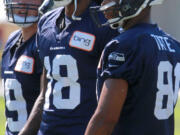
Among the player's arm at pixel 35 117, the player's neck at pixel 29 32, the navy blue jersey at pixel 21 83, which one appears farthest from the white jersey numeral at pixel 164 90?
the player's neck at pixel 29 32

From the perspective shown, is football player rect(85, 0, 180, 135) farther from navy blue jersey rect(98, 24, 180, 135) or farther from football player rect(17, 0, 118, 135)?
football player rect(17, 0, 118, 135)

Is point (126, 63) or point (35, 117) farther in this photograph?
point (35, 117)

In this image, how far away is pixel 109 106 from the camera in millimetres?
3100

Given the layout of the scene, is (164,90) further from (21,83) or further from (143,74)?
(21,83)

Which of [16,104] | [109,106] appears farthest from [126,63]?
[16,104]

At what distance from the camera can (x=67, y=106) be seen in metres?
3.91

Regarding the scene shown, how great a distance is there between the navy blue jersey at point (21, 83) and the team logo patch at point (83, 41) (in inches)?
27.9

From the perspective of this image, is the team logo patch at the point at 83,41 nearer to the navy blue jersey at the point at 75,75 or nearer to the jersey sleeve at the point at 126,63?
the navy blue jersey at the point at 75,75

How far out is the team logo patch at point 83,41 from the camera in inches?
151

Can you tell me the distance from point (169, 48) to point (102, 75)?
1.34 feet

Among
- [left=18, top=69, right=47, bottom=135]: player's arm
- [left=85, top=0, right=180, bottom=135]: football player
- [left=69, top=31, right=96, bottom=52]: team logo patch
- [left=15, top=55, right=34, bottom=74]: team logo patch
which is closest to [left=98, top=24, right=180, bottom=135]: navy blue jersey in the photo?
[left=85, top=0, right=180, bottom=135]: football player

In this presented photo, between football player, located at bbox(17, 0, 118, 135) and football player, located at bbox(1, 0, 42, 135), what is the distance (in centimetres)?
53

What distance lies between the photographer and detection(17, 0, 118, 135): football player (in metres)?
3.86

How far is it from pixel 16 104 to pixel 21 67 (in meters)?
0.28
